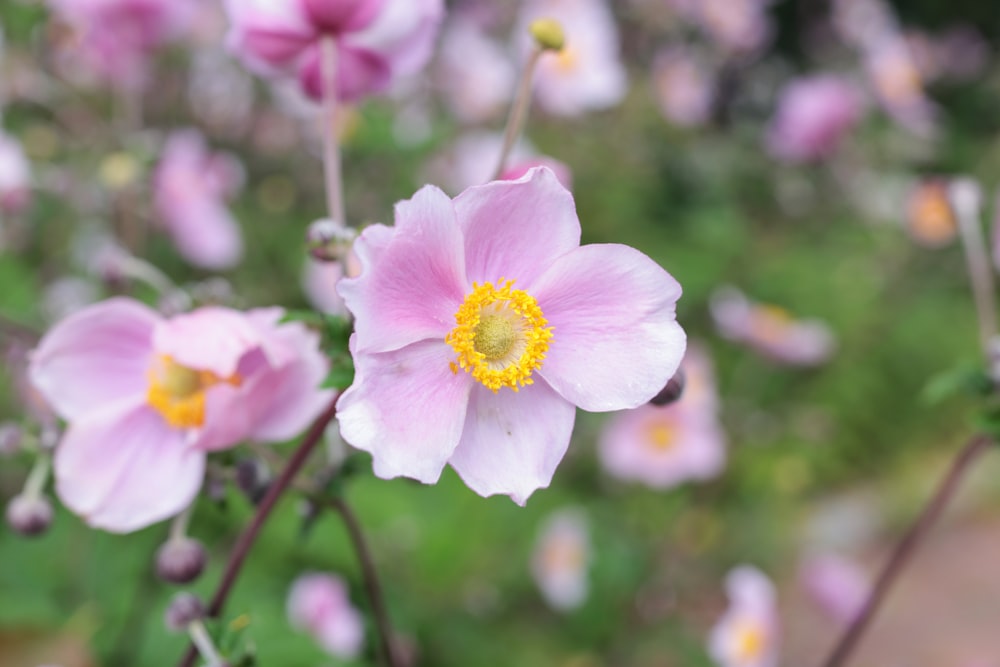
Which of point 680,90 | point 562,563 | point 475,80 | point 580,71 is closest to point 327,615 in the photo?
point 562,563

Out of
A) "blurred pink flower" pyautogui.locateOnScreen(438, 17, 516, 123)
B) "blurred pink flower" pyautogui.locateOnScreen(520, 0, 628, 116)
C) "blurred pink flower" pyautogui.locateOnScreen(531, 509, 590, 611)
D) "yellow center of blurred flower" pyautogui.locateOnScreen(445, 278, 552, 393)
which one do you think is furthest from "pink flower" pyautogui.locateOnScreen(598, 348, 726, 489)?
"yellow center of blurred flower" pyautogui.locateOnScreen(445, 278, 552, 393)

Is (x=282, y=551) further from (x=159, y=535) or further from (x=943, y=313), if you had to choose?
(x=943, y=313)

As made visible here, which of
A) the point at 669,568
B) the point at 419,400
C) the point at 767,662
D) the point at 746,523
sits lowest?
the point at 746,523

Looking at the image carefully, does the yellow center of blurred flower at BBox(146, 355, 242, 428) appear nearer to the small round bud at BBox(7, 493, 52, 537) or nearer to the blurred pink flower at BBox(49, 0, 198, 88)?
the small round bud at BBox(7, 493, 52, 537)

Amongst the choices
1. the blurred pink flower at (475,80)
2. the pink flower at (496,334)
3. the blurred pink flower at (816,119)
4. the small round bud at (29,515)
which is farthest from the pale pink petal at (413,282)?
the blurred pink flower at (816,119)

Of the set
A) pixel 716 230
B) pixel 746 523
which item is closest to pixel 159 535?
pixel 746 523

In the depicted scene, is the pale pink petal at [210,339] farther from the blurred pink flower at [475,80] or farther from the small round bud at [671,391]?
the blurred pink flower at [475,80]
